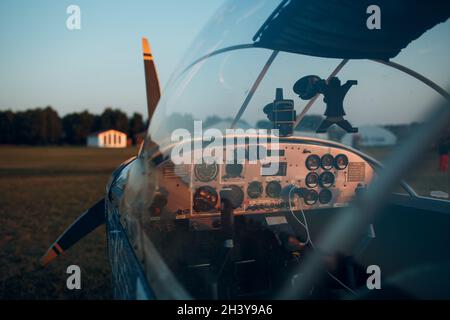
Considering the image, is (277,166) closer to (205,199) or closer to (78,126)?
(205,199)

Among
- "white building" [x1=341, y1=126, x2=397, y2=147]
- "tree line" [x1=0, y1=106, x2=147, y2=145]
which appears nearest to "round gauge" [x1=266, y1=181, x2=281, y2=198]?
"white building" [x1=341, y1=126, x2=397, y2=147]

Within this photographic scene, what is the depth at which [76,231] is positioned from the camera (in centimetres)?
314

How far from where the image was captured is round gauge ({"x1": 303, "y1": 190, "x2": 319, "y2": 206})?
2.84 m

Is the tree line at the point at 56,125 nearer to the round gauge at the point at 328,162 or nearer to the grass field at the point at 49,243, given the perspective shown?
the grass field at the point at 49,243

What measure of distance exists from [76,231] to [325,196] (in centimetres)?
211

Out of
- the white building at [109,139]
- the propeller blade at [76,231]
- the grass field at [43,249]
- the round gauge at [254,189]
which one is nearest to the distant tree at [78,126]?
the white building at [109,139]

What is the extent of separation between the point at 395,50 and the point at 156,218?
52.0 inches

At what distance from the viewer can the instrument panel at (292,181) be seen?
2.56 meters

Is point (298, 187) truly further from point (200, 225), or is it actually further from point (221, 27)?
point (221, 27)

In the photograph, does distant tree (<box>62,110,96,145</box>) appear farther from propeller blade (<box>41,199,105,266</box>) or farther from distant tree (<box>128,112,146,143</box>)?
propeller blade (<box>41,199,105,266</box>)

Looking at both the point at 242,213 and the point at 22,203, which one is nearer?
the point at 242,213

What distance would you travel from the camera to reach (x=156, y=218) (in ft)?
6.00

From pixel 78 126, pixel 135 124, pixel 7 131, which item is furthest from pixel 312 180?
pixel 7 131
